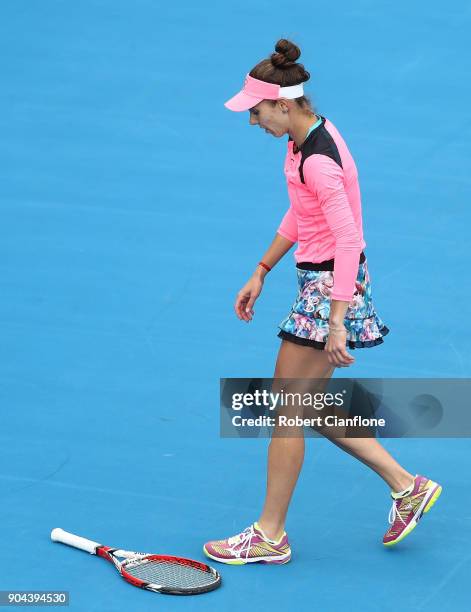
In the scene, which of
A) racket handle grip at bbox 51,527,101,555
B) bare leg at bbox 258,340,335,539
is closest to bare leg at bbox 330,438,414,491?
bare leg at bbox 258,340,335,539

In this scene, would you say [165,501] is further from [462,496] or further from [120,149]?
[120,149]

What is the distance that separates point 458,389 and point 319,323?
1720 millimetres

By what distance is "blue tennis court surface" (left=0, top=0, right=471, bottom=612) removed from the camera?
5594 millimetres

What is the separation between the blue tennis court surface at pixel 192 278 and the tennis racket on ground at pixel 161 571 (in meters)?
0.05

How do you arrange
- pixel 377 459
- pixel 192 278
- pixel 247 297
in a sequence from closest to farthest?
pixel 377 459 → pixel 247 297 → pixel 192 278

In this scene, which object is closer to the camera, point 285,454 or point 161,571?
point 161,571

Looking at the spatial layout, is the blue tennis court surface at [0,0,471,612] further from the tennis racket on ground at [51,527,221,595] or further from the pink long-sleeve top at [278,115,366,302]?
the pink long-sleeve top at [278,115,366,302]

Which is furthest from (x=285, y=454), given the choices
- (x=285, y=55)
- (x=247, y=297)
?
(x=285, y=55)

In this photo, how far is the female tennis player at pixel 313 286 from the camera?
5.15 metres

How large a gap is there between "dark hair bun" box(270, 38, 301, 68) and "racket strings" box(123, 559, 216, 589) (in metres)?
2.00

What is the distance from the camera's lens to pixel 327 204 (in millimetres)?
5133

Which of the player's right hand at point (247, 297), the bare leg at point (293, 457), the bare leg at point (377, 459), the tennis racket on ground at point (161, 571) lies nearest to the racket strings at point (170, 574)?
the tennis racket on ground at point (161, 571)

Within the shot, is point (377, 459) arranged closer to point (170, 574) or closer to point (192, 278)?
point (170, 574)

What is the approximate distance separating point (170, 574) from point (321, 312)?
1182 mm
